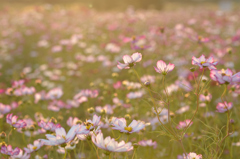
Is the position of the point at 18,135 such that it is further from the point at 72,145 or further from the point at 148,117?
the point at 72,145

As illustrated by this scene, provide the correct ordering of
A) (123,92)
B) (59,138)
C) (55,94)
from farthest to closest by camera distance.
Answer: (123,92) → (55,94) → (59,138)

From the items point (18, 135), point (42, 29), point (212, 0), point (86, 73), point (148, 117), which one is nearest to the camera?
point (148, 117)

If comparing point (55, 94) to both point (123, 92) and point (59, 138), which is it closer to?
point (123, 92)

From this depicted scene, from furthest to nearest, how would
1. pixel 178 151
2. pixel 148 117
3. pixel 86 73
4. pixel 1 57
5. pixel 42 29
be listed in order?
pixel 42 29 < pixel 1 57 < pixel 86 73 < pixel 148 117 < pixel 178 151

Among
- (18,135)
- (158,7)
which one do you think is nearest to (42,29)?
(18,135)

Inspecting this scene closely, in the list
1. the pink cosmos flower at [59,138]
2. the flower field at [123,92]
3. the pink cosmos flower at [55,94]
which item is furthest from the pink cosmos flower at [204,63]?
the pink cosmos flower at [55,94]

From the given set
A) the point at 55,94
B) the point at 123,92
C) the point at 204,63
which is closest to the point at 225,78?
the point at 204,63

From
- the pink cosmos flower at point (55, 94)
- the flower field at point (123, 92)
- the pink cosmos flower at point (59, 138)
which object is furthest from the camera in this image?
the pink cosmos flower at point (55, 94)

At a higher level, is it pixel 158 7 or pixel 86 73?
pixel 158 7

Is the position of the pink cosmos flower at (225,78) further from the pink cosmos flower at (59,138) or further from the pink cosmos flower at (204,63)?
the pink cosmos flower at (59,138)
